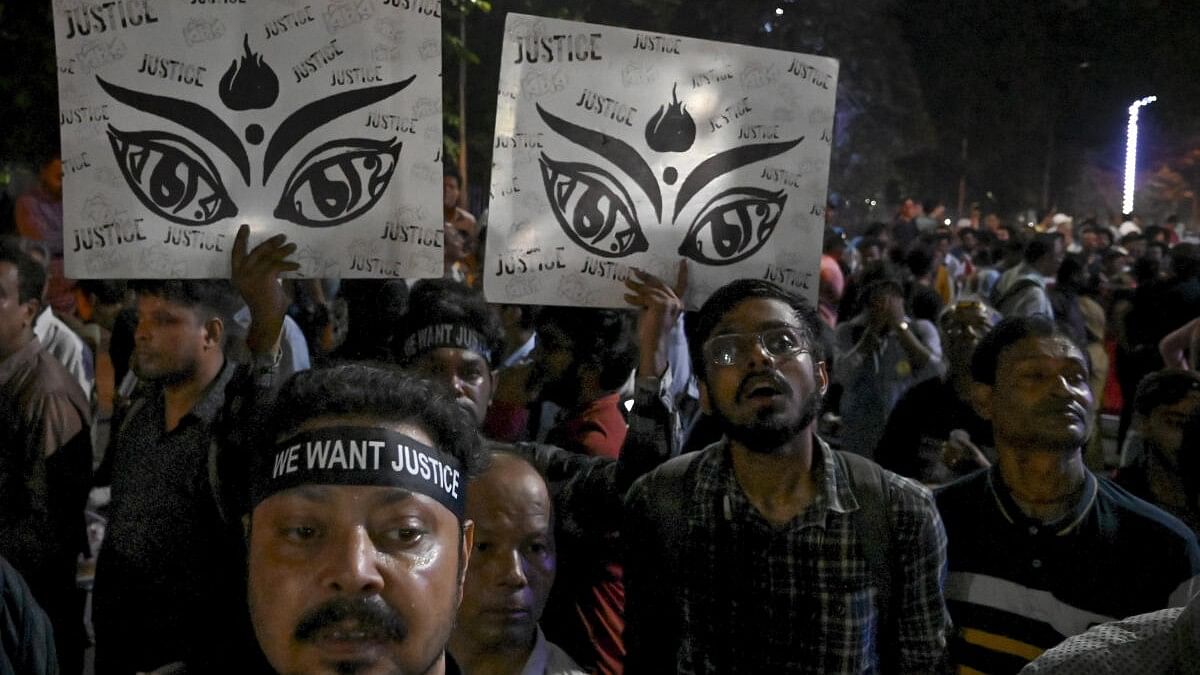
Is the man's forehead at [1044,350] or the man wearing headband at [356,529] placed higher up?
the man's forehead at [1044,350]

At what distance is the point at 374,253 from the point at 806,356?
4.58 ft

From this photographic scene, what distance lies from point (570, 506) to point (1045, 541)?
4.27ft

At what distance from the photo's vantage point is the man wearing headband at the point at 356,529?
1900 mm

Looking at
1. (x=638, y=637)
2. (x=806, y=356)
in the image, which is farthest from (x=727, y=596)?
(x=806, y=356)

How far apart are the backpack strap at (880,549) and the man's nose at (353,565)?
57.9 inches

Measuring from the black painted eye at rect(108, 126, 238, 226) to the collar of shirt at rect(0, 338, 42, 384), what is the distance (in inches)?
49.6

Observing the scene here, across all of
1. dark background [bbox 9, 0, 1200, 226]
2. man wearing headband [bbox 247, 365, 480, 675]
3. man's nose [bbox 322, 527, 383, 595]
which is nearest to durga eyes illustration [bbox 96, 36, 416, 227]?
man wearing headband [bbox 247, 365, 480, 675]

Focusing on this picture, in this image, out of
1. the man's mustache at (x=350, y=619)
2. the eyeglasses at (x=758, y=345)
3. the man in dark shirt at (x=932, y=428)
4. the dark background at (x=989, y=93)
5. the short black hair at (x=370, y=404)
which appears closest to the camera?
the man's mustache at (x=350, y=619)

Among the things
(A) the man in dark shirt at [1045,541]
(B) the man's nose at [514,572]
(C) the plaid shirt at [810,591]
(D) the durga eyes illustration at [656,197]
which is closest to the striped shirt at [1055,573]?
(A) the man in dark shirt at [1045,541]

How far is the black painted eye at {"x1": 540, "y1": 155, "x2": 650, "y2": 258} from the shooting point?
4.08 m

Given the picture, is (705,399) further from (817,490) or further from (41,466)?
(41,466)

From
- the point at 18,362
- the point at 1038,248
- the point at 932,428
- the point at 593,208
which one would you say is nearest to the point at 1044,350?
the point at 593,208

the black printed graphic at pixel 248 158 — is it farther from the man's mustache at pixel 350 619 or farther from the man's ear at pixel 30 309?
the man's mustache at pixel 350 619

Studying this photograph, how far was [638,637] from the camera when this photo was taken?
318 centimetres
